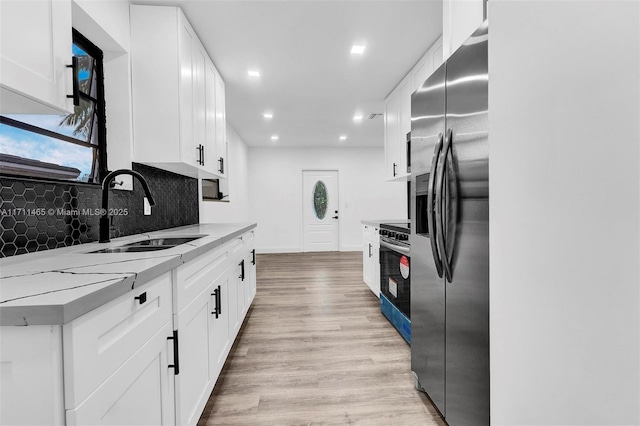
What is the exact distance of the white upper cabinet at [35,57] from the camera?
952mm

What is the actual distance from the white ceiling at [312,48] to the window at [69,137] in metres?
0.65

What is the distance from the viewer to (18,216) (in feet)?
4.25

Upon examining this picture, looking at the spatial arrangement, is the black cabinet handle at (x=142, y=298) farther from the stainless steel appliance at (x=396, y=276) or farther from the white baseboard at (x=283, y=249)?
the white baseboard at (x=283, y=249)

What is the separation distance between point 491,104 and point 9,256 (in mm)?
1836

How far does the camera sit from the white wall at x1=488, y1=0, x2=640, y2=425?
47 cm

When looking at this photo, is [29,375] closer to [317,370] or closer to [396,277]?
[317,370]

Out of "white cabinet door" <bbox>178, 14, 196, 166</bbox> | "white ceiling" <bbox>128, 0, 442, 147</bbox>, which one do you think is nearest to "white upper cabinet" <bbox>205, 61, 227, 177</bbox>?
"white ceiling" <bbox>128, 0, 442, 147</bbox>

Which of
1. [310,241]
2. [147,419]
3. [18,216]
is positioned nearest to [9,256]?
[18,216]

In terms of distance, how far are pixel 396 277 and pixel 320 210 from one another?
4921 millimetres

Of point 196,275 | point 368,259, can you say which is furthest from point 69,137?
point 368,259

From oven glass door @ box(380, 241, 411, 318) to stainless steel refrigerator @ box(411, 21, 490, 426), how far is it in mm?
719

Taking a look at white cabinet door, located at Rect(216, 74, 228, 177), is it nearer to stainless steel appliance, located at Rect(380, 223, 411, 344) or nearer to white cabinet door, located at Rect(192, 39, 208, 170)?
white cabinet door, located at Rect(192, 39, 208, 170)

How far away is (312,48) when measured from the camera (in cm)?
274

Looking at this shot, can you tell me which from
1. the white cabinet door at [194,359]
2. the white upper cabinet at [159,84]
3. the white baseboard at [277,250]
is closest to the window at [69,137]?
the white upper cabinet at [159,84]
